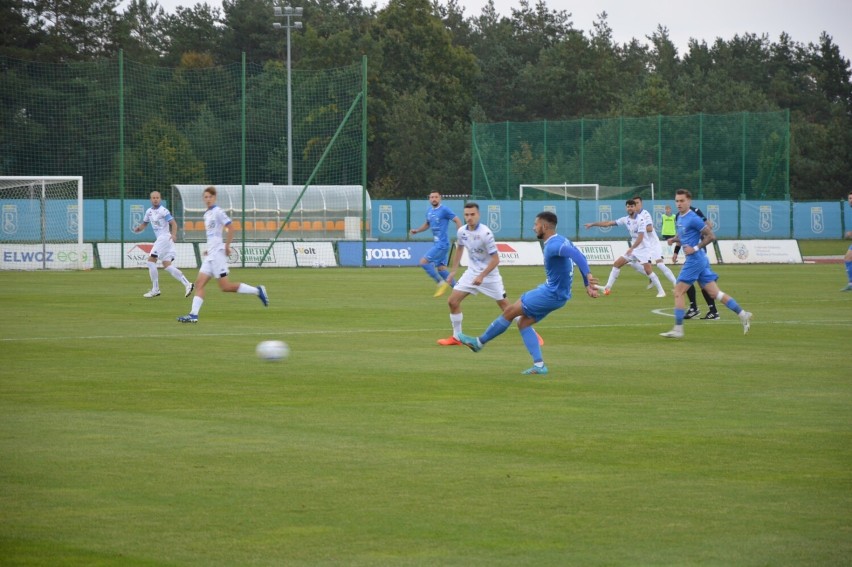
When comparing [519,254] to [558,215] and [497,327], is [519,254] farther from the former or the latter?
[497,327]

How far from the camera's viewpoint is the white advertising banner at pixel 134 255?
149 ft

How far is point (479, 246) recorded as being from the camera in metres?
19.8

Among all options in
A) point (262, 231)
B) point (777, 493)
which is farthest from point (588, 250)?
point (777, 493)

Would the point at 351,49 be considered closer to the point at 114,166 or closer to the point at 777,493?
the point at 114,166

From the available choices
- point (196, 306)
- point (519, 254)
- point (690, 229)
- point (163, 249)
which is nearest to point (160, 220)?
point (163, 249)

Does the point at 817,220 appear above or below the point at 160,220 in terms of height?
below

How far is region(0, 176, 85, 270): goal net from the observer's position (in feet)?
145

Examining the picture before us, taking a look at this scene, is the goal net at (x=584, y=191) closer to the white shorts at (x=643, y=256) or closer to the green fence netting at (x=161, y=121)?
the green fence netting at (x=161, y=121)

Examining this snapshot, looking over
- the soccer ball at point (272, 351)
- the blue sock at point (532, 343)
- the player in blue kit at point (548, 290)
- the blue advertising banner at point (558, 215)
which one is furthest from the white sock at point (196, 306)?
the blue advertising banner at point (558, 215)

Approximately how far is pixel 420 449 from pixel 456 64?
9646cm

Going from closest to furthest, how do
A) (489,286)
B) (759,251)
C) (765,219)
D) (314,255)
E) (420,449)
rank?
(420,449), (489,286), (314,255), (759,251), (765,219)

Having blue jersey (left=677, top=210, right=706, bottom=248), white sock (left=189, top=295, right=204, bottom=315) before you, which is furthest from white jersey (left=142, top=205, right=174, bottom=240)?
blue jersey (left=677, top=210, right=706, bottom=248)

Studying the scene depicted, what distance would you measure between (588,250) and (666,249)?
3162 millimetres

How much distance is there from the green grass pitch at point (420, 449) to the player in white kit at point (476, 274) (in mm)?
620
